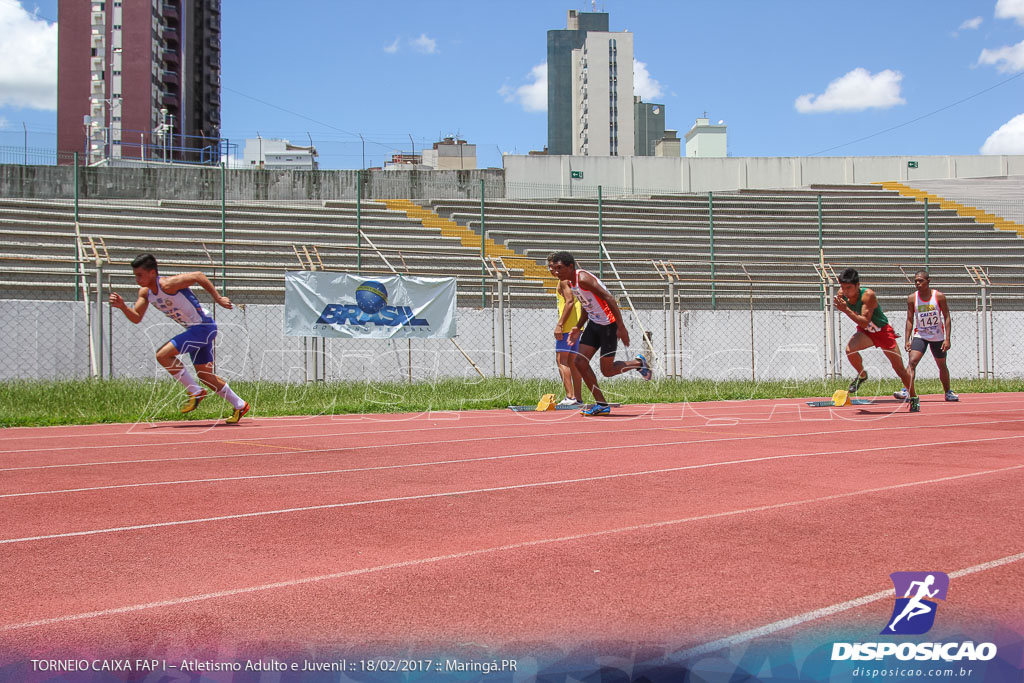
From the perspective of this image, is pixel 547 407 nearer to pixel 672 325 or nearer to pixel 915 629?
pixel 672 325

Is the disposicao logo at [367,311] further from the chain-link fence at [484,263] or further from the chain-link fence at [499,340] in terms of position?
the chain-link fence at [484,263]

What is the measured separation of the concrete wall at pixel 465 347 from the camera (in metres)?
15.6

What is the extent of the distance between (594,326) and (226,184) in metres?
22.5

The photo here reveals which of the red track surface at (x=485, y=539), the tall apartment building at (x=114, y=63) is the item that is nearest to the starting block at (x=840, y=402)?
the red track surface at (x=485, y=539)

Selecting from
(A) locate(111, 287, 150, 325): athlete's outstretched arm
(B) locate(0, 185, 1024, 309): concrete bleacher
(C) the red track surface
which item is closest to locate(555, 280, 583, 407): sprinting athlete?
(C) the red track surface

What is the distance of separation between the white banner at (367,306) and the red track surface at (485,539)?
6399 mm

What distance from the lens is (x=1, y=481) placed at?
242 inches

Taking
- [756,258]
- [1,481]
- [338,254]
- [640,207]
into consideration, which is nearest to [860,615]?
[1,481]

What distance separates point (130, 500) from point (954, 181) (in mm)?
38756

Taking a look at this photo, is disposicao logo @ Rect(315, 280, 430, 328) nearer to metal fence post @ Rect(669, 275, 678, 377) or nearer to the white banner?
the white banner

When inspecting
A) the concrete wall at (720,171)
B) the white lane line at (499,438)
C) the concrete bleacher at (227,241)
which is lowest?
the white lane line at (499,438)

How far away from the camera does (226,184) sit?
97.8ft

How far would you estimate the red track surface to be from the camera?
2.99 meters

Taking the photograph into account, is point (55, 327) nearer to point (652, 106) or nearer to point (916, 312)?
point (916, 312)
